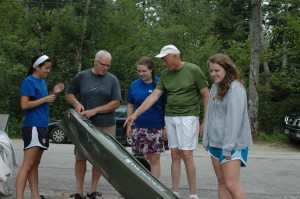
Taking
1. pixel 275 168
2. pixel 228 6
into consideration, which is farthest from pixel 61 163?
pixel 228 6

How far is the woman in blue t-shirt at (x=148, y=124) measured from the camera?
20.8 ft

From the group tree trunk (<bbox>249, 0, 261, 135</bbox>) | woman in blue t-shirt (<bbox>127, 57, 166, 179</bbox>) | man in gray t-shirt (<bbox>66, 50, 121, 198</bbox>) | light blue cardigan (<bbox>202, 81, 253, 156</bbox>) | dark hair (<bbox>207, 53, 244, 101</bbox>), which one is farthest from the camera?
tree trunk (<bbox>249, 0, 261, 135</bbox>)

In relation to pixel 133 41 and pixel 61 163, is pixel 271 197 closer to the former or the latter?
pixel 61 163

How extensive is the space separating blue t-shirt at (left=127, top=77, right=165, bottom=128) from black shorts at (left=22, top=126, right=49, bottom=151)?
1358 millimetres

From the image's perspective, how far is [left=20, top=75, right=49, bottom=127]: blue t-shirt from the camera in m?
5.45

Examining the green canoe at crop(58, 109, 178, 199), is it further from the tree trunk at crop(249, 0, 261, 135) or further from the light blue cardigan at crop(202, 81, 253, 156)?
the tree trunk at crop(249, 0, 261, 135)

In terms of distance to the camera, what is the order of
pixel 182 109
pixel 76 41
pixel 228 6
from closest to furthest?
1. pixel 182 109
2. pixel 76 41
3. pixel 228 6

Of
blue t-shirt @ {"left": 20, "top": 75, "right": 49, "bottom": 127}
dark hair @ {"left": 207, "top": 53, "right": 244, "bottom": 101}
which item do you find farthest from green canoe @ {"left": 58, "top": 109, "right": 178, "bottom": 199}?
blue t-shirt @ {"left": 20, "top": 75, "right": 49, "bottom": 127}

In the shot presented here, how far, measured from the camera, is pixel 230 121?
4.66m

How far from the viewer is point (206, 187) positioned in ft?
24.7

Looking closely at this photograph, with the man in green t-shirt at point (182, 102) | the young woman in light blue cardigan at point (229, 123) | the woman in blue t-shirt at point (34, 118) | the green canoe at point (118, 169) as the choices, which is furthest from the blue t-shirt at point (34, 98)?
the young woman in light blue cardigan at point (229, 123)

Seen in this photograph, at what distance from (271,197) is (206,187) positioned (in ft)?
3.39

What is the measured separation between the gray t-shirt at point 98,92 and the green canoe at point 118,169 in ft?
5.69

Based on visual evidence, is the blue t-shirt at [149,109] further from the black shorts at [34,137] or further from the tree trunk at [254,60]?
the tree trunk at [254,60]
